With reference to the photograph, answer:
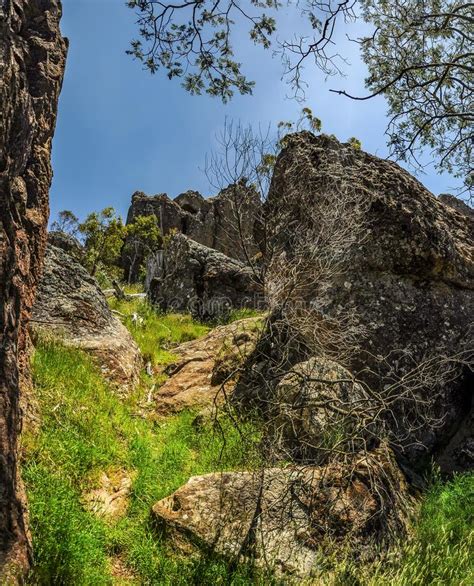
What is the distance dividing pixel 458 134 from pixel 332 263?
133 inches

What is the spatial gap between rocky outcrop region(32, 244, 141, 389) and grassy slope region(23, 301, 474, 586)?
0.38 m

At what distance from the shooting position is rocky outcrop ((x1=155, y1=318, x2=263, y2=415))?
7.91 m

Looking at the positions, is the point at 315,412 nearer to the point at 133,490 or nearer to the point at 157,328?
the point at 133,490

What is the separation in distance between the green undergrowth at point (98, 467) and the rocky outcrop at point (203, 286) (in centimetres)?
726

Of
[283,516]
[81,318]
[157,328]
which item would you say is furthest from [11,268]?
[157,328]

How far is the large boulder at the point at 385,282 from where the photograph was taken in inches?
298

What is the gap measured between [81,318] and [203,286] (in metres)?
7.71

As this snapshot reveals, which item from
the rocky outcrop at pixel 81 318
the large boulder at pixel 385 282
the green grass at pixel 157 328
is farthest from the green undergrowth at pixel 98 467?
the green grass at pixel 157 328

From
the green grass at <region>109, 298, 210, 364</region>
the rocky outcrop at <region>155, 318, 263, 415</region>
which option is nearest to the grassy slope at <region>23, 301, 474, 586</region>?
the rocky outcrop at <region>155, 318, 263, 415</region>

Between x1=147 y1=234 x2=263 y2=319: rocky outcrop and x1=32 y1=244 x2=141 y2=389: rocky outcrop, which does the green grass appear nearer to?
x1=147 y1=234 x2=263 y2=319: rocky outcrop

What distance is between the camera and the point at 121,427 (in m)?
6.14

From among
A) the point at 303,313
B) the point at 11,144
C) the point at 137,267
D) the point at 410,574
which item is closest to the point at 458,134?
the point at 303,313

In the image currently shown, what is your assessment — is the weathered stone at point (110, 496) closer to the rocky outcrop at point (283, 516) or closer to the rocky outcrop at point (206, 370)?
the rocky outcrop at point (283, 516)

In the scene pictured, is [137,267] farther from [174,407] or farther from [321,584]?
[321,584]
